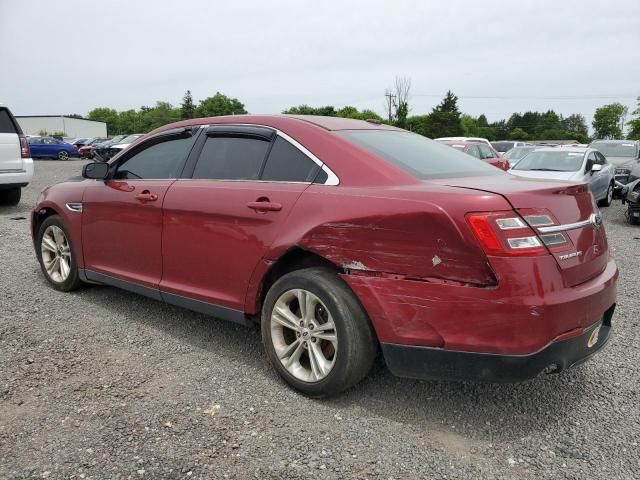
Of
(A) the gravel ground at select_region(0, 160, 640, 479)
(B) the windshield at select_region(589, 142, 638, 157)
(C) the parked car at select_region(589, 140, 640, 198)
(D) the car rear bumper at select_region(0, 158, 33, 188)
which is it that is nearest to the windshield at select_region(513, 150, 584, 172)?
(C) the parked car at select_region(589, 140, 640, 198)

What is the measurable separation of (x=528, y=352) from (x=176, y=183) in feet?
8.35

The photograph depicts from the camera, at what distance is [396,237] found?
2621 mm

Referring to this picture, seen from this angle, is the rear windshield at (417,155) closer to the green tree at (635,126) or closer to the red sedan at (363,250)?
the red sedan at (363,250)

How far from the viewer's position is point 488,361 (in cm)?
250

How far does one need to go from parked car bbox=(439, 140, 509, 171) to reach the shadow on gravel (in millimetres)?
10590

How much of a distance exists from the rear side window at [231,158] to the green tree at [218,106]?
380 ft

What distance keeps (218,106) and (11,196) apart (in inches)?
4466

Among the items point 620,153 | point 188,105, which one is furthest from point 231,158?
point 188,105

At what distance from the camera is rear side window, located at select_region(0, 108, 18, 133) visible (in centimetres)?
994

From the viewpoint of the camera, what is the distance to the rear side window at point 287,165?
315cm

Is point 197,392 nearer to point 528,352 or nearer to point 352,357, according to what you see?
point 352,357

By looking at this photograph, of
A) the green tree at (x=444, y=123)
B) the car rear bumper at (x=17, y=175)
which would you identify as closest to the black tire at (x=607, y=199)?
the car rear bumper at (x=17, y=175)

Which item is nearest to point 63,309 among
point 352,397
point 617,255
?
point 352,397

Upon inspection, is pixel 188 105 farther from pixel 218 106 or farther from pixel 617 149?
pixel 617 149
